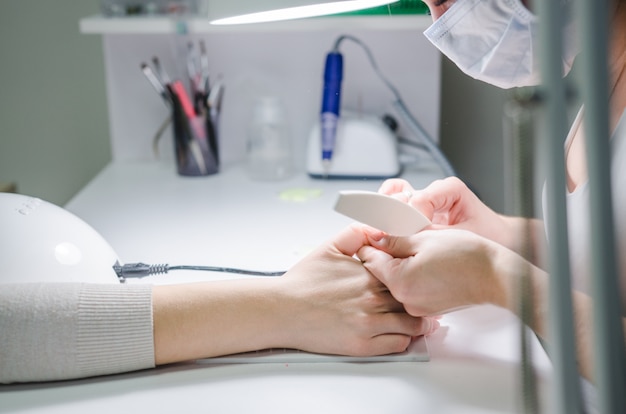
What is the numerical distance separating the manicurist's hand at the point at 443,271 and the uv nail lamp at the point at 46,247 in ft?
1.02

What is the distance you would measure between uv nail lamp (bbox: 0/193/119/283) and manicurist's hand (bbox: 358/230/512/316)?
1.02 ft

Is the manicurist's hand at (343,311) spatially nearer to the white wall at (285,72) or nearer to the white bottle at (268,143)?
the white bottle at (268,143)

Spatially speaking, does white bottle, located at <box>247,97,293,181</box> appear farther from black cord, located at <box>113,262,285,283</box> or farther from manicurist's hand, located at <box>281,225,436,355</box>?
manicurist's hand, located at <box>281,225,436,355</box>

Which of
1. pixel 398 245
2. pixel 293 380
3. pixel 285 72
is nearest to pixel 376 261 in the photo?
pixel 398 245

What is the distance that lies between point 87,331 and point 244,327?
14 cm

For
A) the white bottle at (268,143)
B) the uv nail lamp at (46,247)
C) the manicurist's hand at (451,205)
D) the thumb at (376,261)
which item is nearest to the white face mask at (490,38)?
the manicurist's hand at (451,205)

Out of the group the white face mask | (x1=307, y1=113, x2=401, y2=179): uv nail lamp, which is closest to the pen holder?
(x1=307, y1=113, x2=401, y2=179): uv nail lamp

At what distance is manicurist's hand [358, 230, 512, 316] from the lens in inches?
27.8

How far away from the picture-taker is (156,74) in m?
1.63

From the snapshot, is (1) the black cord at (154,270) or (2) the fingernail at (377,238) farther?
(1) the black cord at (154,270)

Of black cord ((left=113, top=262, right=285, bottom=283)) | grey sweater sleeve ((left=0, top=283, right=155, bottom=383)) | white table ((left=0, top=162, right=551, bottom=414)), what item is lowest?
white table ((left=0, top=162, right=551, bottom=414))

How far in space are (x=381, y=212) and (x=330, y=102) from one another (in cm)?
80

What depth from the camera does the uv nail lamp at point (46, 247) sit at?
2.56 feet

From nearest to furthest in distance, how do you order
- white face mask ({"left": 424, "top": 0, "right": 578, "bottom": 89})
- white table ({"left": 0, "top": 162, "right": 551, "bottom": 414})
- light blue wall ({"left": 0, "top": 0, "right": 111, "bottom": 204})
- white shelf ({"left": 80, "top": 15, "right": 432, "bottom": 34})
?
white table ({"left": 0, "top": 162, "right": 551, "bottom": 414})
white face mask ({"left": 424, "top": 0, "right": 578, "bottom": 89})
white shelf ({"left": 80, "top": 15, "right": 432, "bottom": 34})
light blue wall ({"left": 0, "top": 0, "right": 111, "bottom": 204})
